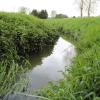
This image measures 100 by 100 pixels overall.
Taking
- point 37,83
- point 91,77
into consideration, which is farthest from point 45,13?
point 91,77

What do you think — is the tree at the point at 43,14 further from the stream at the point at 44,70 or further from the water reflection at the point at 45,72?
the water reflection at the point at 45,72

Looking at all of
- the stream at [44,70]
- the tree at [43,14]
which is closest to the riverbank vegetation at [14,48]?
the stream at [44,70]

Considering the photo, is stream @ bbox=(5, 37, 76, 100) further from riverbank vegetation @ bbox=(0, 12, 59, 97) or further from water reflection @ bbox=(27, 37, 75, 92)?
riverbank vegetation @ bbox=(0, 12, 59, 97)

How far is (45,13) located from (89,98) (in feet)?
92.5

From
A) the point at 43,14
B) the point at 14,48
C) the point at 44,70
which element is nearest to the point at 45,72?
the point at 44,70

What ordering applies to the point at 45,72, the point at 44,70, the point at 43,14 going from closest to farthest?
the point at 45,72 → the point at 44,70 → the point at 43,14

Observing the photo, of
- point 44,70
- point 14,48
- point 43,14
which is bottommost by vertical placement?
point 44,70

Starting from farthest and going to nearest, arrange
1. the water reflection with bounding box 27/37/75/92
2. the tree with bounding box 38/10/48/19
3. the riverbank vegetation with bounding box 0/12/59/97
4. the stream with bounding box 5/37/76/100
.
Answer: the tree with bounding box 38/10/48/19 → the water reflection with bounding box 27/37/75/92 → the stream with bounding box 5/37/76/100 → the riverbank vegetation with bounding box 0/12/59/97

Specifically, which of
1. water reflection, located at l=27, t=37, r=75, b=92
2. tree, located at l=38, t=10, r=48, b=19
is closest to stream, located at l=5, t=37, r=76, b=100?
water reflection, located at l=27, t=37, r=75, b=92

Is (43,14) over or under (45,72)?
over

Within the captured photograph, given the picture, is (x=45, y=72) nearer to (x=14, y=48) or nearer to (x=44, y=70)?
(x=44, y=70)

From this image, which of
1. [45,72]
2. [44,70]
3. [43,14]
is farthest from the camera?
[43,14]

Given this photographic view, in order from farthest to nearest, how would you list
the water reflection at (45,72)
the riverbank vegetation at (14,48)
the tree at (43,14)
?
the tree at (43,14), the water reflection at (45,72), the riverbank vegetation at (14,48)

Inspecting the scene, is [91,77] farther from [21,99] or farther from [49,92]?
[21,99]
